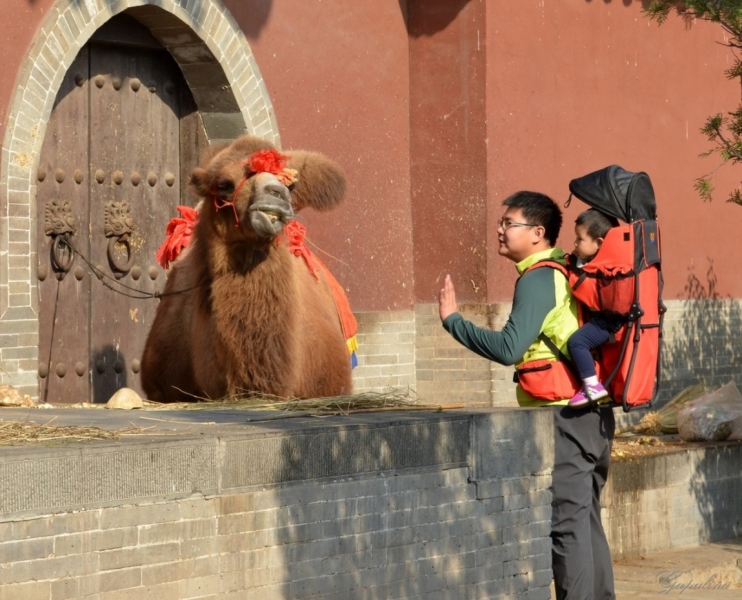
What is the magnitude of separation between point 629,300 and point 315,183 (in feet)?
8.40

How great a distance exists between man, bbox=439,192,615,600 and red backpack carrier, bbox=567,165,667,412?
16 cm

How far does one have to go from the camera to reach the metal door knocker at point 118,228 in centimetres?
1027

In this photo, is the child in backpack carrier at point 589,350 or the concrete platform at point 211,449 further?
the child in backpack carrier at point 589,350

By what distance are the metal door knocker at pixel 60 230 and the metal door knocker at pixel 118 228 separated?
36cm

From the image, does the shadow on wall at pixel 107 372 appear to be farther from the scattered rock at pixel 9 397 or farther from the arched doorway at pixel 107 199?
the scattered rock at pixel 9 397

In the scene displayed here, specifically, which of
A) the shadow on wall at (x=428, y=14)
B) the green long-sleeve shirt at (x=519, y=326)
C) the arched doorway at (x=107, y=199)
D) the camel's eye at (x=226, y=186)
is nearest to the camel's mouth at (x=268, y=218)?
the camel's eye at (x=226, y=186)

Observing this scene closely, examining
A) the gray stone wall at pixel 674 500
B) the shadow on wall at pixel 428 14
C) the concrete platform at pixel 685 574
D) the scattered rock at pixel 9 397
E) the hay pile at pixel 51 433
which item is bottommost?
the concrete platform at pixel 685 574

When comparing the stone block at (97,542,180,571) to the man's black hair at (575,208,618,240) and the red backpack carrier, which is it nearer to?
the red backpack carrier

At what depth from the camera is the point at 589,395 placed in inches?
228

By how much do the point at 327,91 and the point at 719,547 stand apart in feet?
14.8

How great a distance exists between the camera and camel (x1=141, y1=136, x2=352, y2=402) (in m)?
7.12

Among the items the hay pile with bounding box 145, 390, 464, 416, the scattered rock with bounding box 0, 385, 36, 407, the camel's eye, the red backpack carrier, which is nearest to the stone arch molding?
the scattered rock with bounding box 0, 385, 36, 407

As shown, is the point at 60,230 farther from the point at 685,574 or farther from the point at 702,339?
the point at 702,339

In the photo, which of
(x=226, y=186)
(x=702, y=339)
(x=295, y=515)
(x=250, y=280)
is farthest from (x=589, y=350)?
(x=702, y=339)
